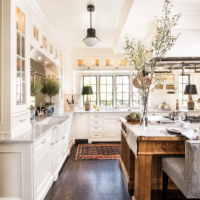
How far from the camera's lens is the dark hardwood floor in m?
1.95

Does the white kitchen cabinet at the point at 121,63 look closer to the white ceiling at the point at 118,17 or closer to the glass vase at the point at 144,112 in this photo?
the white ceiling at the point at 118,17

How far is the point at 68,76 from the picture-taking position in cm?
443

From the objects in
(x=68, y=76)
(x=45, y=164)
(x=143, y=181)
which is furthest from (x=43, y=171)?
(x=68, y=76)

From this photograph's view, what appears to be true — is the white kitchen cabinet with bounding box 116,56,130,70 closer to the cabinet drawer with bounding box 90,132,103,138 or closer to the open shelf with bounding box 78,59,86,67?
the open shelf with bounding box 78,59,86,67

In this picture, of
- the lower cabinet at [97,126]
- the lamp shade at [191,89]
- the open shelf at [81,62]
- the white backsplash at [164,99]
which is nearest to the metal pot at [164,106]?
the white backsplash at [164,99]

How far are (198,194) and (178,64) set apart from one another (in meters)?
1.90

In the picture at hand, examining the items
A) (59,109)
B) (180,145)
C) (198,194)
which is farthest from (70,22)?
(198,194)

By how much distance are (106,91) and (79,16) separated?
2.66 meters

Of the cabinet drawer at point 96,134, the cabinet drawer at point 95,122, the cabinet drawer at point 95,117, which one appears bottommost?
the cabinet drawer at point 96,134

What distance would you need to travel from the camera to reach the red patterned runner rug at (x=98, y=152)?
3.21 m

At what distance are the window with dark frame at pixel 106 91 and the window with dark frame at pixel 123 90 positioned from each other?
234mm

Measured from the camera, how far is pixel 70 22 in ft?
9.70

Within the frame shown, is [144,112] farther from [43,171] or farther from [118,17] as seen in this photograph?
[118,17]

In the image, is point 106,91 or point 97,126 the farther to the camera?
point 106,91
